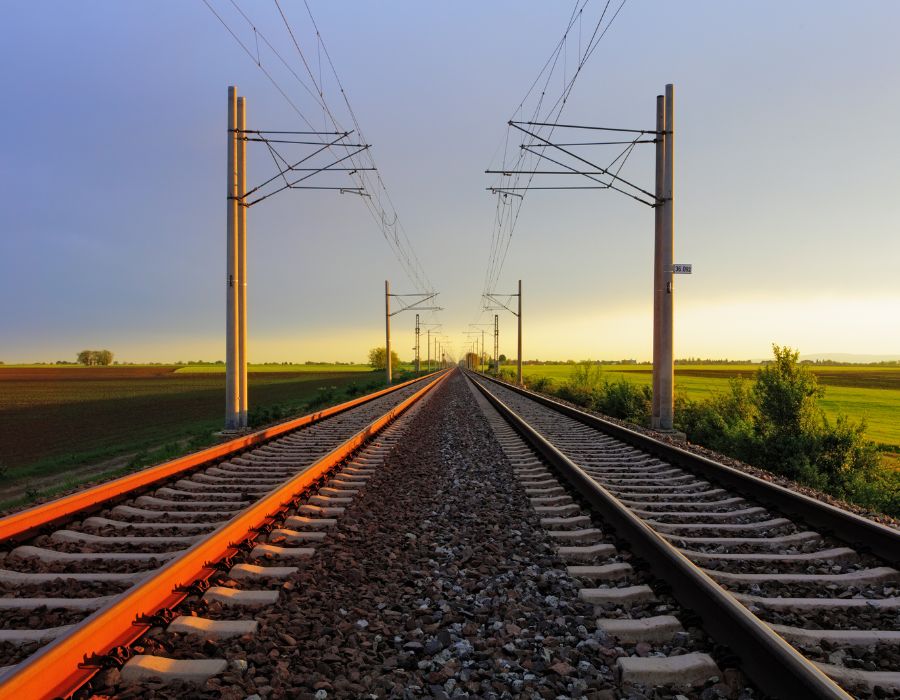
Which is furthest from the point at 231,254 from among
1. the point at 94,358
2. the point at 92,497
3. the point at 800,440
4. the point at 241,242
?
the point at 94,358

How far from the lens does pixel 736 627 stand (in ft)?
8.70

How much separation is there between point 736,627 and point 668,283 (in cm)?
1082

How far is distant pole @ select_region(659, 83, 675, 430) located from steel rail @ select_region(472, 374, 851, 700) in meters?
8.74

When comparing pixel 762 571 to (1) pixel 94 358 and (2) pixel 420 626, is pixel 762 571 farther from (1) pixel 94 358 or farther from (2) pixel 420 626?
(1) pixel 94 358

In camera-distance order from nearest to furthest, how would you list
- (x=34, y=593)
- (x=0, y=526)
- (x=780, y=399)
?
(x=34, y=593)
(x=0, y=526)
(x=780, y=399)

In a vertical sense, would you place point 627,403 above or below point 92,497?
below

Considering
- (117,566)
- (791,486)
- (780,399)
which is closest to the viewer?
(117,566)

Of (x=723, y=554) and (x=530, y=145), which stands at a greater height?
(x=530, y=145)

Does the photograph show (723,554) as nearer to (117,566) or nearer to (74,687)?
(74,687)

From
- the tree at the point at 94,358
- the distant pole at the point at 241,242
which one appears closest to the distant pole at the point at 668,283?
the distant pole at the point at 241,242

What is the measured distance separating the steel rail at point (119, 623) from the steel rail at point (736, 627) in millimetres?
2936

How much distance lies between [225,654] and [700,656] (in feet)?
7.60

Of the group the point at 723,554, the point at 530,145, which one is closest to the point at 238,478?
the point at 723,554

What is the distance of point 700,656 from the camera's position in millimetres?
2641
